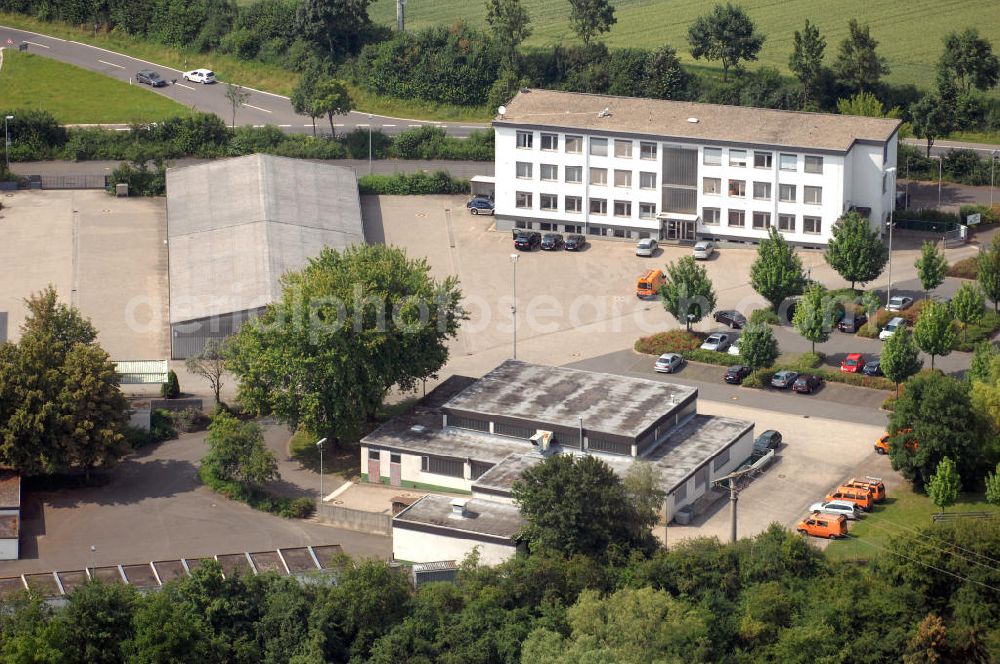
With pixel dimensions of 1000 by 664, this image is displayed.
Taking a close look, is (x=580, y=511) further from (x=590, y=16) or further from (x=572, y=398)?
(x=590, y=16)

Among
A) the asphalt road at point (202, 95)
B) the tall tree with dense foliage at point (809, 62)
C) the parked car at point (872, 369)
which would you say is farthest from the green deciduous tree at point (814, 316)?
the asphalt road at point (202, 95)

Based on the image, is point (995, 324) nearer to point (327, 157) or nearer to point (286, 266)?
point (286, 266)

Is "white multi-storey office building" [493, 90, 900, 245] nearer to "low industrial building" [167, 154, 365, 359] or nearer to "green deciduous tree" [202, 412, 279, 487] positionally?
"low industrial building" [167, 154, 365, 359]

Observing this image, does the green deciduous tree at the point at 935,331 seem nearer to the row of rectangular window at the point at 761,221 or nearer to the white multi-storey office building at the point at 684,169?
the white multi-storey office building at the point at 684,169

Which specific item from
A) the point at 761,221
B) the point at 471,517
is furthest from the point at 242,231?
the point at 471,517

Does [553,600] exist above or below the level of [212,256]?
below

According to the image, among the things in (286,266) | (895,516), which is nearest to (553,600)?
(895,516)

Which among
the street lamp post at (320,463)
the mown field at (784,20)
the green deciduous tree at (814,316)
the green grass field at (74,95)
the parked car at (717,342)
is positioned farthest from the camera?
the mown field at (784,20)
